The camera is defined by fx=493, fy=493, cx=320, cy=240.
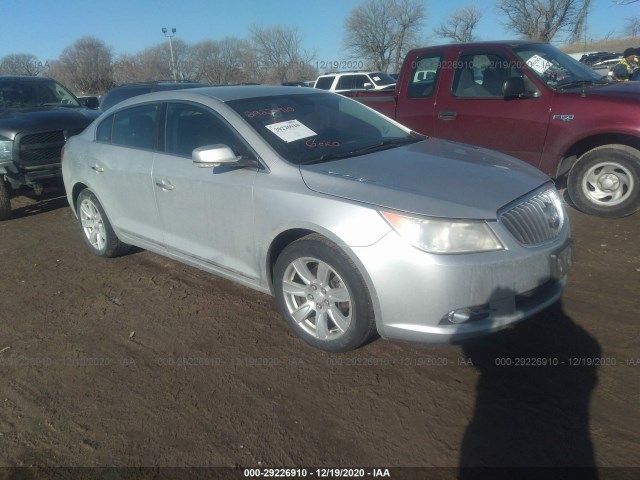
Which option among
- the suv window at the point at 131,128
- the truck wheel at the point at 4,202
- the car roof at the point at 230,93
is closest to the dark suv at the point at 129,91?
the truck wheel at the point at 4,202

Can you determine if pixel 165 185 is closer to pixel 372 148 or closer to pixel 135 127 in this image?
pixel 135 127

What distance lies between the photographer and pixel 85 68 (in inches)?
2008

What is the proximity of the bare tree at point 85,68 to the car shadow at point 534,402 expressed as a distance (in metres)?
44.0

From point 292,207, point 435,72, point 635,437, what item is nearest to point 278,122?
point 292,207

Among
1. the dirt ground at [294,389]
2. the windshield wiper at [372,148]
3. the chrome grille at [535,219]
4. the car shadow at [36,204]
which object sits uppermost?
the windshield wiper at [372,148]

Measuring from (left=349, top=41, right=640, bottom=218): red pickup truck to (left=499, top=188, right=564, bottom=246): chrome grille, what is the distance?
7.80 feet

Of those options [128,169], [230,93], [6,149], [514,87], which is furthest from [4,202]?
[514,87]

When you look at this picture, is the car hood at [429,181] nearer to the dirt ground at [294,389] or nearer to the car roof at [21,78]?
the dirt ground at [294,389]

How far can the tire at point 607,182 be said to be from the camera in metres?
5.08

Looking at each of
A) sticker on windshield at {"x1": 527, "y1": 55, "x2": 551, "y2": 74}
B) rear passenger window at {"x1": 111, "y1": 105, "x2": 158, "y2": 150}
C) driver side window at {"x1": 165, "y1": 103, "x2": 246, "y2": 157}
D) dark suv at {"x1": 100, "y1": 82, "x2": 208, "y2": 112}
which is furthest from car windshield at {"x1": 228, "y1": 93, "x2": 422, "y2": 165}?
dark suv at {"x1": 100, "y1": 82, "x2": 208, "y2": 112}

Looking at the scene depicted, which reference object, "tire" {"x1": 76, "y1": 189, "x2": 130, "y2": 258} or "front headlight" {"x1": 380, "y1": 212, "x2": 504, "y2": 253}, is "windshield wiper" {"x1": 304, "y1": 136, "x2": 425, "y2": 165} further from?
"tire" {"x1": 76, "y1": 189, "x2": 130, "y2": 258}

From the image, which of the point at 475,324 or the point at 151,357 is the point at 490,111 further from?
the point at 151,357

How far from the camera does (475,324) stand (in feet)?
8.90

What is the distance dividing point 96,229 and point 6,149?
8.97 ft
